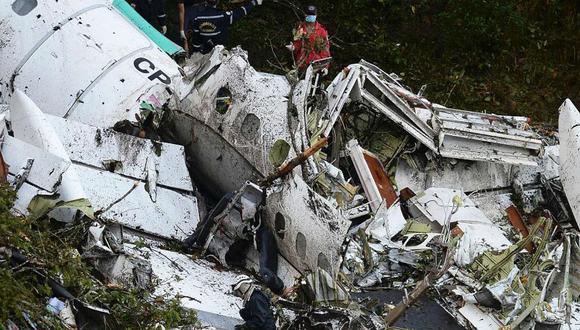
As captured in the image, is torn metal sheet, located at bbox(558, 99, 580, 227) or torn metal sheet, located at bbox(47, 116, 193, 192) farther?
torn metal sheet, located at bbox(558, 99, 580, 227)

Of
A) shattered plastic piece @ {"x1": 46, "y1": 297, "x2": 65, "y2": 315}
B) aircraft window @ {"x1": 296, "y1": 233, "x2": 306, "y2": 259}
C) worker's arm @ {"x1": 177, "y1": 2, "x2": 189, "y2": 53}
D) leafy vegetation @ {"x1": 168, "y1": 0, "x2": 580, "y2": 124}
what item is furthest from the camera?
leafy vegetation @ {"x1": 168, "y1": 0, "x2": 580, "y2": 124}

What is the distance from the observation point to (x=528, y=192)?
31.7ft

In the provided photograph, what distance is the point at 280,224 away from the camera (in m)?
7.91

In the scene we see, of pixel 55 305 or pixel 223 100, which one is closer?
pixel 55 305

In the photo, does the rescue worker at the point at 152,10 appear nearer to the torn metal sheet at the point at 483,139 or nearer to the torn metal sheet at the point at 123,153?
the torn metal sheet at the point at 123,153

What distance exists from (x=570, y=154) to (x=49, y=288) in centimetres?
480

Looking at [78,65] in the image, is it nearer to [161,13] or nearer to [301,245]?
[161,13]

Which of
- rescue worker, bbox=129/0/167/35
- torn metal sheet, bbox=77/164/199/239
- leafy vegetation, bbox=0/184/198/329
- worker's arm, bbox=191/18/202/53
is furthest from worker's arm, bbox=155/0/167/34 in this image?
leafy vegetation, bbox=0/184/198/329

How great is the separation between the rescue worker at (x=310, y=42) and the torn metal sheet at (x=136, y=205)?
2.43 metres

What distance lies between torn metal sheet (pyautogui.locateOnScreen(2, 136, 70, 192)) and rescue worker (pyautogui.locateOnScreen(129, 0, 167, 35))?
418cm

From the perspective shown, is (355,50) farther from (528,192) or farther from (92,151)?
(92,151)

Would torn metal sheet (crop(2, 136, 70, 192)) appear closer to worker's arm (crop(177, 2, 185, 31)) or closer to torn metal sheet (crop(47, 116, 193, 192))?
torn metal sheet (crop(47, 116, 193, 192))

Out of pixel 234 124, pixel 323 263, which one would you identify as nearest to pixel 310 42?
pixel 234 124

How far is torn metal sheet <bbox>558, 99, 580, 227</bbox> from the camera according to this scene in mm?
9070
